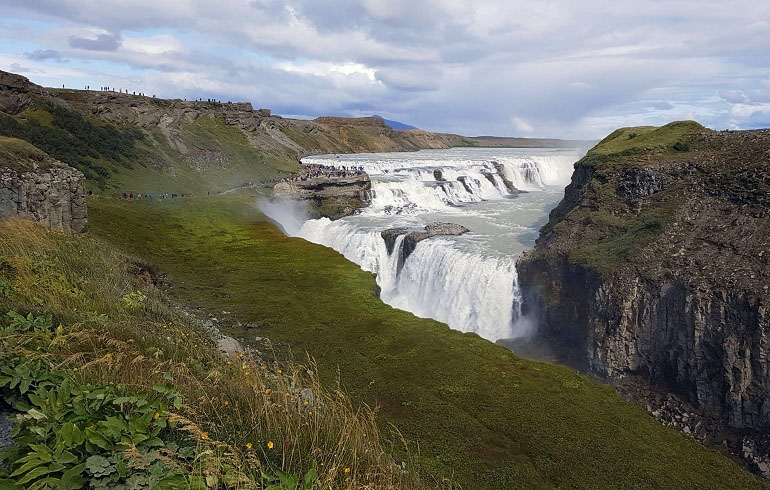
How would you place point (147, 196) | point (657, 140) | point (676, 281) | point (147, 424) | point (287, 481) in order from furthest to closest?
point (147, 196) → point (657, 140) → point (676, 281) → point (147, 424) → point (287, 481)

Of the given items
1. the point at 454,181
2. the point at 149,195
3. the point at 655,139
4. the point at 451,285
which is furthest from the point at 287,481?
the point at 454,181

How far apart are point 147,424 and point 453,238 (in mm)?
35953

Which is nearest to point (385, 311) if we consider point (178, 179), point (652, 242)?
point (652, 242)

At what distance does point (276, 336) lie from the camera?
21.5 m

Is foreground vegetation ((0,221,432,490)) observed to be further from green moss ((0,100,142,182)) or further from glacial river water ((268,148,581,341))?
green moss ((0,100,142,182))

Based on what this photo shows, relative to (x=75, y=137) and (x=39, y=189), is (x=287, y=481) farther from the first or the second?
(x=75, y=137)

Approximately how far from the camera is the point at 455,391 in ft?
58.1

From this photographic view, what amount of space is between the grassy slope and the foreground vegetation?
400 cm

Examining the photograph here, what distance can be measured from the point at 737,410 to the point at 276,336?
20.6 meters

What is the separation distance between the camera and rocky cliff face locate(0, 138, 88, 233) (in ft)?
61.3

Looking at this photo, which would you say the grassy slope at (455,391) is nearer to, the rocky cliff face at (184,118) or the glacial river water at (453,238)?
the glacial river water at (453,238)

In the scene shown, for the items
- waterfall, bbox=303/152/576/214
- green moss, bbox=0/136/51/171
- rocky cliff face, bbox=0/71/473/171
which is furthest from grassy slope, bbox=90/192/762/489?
rocky cliff face, bbox=0/71/473/171

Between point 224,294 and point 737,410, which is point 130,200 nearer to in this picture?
point 224,294

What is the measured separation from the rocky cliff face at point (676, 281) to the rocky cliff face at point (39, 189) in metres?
26.5
